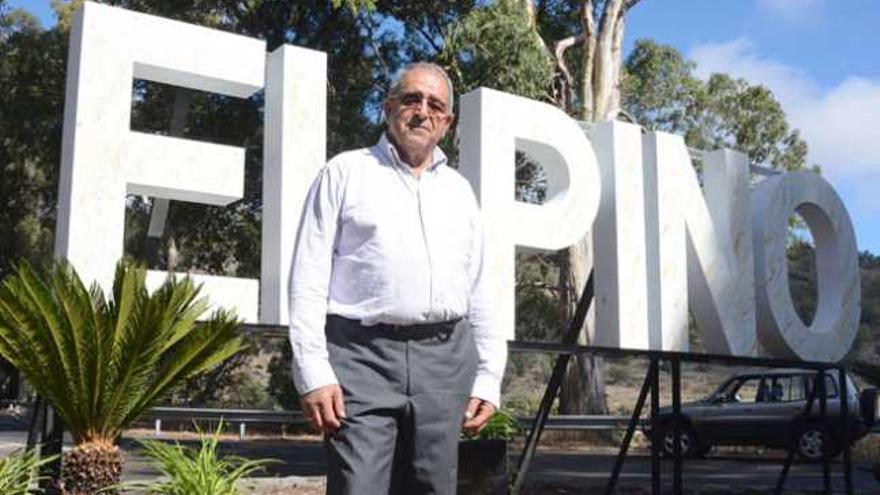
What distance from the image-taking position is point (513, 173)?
7418mm

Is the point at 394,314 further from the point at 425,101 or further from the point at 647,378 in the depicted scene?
the point at 647,378

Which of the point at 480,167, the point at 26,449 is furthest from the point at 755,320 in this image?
the point at 26,449

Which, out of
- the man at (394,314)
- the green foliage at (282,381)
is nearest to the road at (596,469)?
the green foliage at (282,381)

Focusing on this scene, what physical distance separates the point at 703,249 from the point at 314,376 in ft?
20.2

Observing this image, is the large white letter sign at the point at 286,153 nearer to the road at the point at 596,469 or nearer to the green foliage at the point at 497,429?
the green foliage at the point at 497,429

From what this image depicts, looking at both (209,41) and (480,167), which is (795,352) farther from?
(209,41)

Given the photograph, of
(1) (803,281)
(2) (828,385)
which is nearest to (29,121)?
(2) (828,385)

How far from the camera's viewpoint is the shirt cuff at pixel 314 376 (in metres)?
2.70

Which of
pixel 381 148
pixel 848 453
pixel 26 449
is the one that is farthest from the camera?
pixel 848 453

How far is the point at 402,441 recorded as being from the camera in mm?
2846

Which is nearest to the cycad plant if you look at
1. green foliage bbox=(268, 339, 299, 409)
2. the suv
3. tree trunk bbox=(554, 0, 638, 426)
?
the suv

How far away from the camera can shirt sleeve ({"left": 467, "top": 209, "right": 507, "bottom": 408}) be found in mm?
3061

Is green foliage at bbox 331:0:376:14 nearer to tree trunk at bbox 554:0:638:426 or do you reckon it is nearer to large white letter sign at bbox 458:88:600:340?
tree trunk at bbox 554:0:638:426

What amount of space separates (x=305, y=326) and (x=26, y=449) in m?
3.76
